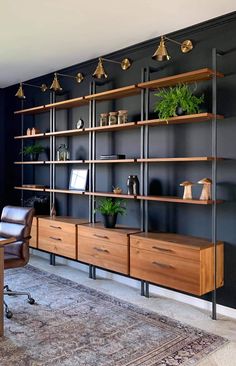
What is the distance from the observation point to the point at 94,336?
2.75 metres

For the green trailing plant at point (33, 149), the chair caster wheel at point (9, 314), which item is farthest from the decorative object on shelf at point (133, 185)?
the green trailing plant at point (33, 149)

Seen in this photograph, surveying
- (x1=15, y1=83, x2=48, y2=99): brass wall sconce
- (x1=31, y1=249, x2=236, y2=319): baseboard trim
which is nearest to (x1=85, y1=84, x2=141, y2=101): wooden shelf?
(x1=15, y1=83, x2=48, y2=99): brass wall sconce

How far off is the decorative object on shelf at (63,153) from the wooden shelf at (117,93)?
88 centimetres

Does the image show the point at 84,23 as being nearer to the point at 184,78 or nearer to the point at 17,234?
the point at 184,78

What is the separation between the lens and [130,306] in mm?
3348

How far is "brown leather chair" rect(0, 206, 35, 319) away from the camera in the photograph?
11.0ft

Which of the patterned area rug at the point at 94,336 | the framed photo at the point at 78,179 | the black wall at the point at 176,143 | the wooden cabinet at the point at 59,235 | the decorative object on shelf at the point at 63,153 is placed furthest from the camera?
the decorative object on shelf at the point at 63,153

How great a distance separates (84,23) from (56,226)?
234cm

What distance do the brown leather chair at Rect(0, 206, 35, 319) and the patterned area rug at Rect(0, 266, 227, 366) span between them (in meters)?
0.35

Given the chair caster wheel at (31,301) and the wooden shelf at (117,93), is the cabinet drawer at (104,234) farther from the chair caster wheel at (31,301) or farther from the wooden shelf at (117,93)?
the wooden shelf at (117,93)

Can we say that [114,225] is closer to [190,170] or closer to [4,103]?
[190,170]

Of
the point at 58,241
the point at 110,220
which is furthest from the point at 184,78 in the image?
the point at 58,241

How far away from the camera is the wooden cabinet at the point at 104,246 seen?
3.58m

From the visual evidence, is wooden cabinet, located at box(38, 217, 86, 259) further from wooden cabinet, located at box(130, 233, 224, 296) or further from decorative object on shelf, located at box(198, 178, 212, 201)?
decorative object on shelf, located at box(198, 178, 212, 201)
